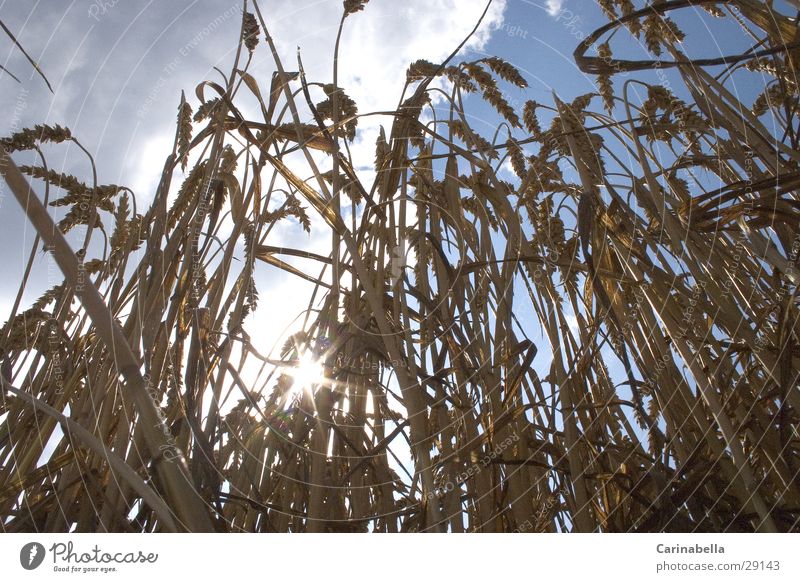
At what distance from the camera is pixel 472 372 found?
0.88 m

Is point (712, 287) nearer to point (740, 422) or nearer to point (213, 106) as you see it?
point (740, 422)

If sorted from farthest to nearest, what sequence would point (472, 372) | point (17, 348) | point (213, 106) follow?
point (17, 348)
point (213, 106)
point (472, 372)

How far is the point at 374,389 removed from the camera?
3.65 ft

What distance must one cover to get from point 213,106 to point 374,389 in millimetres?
594

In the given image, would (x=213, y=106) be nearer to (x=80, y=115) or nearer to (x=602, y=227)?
(x=80, y=115)

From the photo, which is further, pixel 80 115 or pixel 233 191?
pixel 233 191
